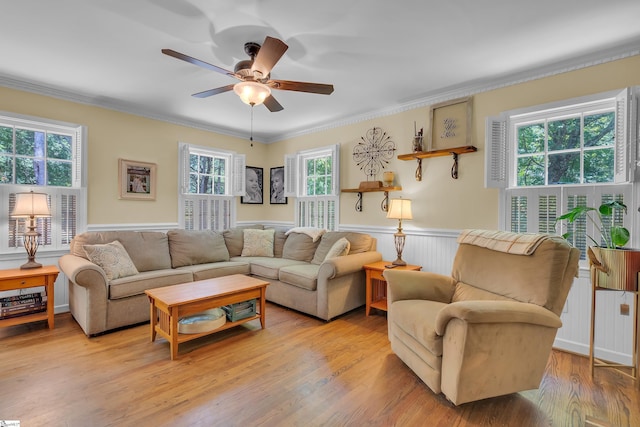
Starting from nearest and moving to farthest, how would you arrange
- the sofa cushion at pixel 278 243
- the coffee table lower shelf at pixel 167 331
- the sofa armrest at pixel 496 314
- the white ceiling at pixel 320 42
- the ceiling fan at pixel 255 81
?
the sofa armrest at pixel 496 314 < the white ceiling at pixel 320 42 < the ceiling fan at pixel 255 81 < the coffee table lower shelf at pixel 167 331 < the sofa cushion at pixel 278 243

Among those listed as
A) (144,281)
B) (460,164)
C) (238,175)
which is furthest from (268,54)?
(238,175)

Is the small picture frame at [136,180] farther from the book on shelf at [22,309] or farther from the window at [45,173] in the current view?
the book on shelf at [22,309]

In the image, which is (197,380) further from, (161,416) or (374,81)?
(374,81)

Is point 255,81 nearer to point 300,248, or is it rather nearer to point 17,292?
point 300,248

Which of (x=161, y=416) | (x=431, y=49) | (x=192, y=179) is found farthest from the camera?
(x=192, y=179)

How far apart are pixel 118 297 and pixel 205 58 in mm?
2350

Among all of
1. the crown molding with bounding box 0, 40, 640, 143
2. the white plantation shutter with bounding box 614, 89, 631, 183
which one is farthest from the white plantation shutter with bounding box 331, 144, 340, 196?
the white plantation shutter with bounding box 614, 89, 631, 183

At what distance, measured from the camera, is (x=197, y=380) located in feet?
6.91

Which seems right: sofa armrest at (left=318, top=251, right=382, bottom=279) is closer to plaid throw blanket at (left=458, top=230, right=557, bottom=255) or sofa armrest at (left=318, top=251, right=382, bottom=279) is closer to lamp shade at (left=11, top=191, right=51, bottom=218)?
plaid throw blanket at (left=458, top=230, right=557, bottom=255)

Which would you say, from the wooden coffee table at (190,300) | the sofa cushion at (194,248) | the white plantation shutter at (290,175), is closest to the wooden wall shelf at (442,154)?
the white plantation shutter at (290,175)

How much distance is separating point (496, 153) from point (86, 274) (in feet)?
13.0

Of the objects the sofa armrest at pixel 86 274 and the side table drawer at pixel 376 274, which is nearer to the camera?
the sofa armrest at pixel 86 274

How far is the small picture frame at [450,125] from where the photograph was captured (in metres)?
3.16

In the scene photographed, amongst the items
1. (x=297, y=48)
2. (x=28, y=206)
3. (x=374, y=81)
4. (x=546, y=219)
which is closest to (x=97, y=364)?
(x=28, y=206)
